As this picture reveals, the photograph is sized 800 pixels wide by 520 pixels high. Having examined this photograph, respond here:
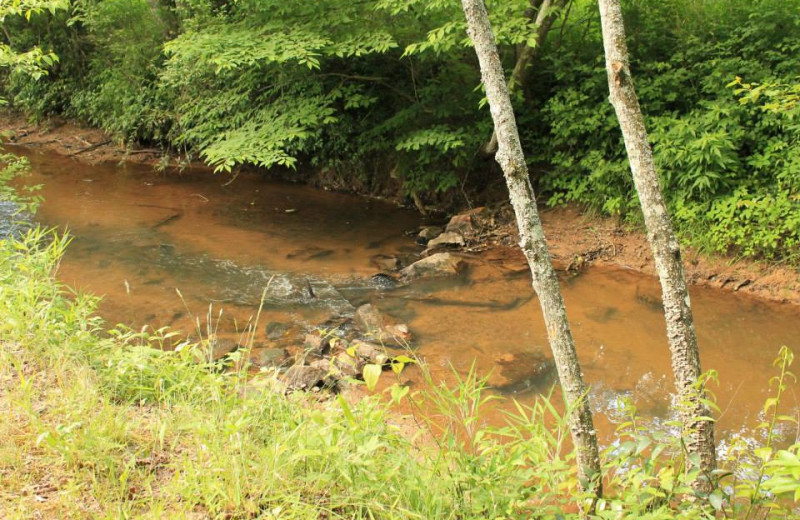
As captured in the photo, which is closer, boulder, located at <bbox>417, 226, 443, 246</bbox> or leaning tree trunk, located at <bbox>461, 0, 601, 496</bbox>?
leaning tree trunk, located at <bbox>461, 0, 601, 496</bbox>

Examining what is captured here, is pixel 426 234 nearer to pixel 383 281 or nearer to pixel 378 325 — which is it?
pixel 383 281

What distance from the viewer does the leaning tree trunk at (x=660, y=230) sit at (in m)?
2.88

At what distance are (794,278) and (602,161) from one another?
243 cm

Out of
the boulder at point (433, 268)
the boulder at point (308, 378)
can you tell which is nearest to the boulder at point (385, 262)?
the boulder at point (433, 268)

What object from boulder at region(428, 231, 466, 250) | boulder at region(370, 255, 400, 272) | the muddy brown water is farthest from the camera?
boulder at region(428, 231, 466, 250)

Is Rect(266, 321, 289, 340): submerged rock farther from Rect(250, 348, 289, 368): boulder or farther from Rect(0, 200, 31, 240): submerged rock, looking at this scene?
Rect(0, 200, 31, 240): submerged rock

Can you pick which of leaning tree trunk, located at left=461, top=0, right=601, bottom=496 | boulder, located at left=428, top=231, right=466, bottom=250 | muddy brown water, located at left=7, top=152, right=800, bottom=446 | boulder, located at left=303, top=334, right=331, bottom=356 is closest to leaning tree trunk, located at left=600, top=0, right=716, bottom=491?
leaning tree trunk, located at left=461, top=0, right=601, bottom=496

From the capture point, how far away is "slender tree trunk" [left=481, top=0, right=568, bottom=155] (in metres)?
7.43

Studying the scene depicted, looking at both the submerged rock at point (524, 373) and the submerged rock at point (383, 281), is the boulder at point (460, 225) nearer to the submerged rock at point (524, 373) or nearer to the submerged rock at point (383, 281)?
the submerged rock at point (383, 281)

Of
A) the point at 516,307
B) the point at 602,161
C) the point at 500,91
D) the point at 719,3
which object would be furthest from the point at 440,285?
the point at 719,3

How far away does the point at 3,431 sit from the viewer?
9.27ft

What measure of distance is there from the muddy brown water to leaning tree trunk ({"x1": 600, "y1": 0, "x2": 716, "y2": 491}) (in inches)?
48.2

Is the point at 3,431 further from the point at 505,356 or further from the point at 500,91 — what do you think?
the point at 505,356

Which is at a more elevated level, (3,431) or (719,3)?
(719,3)
